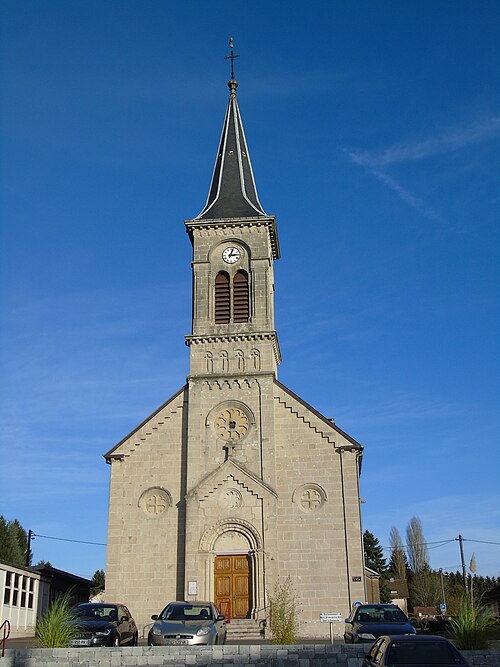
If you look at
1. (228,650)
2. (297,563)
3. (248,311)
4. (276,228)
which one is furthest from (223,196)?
(228,650)

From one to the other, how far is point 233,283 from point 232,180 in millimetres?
6231

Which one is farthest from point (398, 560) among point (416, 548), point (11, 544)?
point (11, 544)

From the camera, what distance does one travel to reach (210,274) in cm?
3469

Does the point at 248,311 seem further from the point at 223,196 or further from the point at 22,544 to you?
the point at 22,544

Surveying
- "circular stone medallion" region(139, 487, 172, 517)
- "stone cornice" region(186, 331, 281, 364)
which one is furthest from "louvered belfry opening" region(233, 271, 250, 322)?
"circular stone medallion" region(139, 487, 172, 517)

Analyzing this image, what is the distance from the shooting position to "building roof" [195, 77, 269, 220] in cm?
3600

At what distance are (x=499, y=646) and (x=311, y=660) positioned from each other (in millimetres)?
4377

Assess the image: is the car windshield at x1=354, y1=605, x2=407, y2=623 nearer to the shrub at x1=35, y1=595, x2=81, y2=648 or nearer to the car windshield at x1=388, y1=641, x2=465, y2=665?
the car windshield at x1=388, y1=641, x2=465, y2=665

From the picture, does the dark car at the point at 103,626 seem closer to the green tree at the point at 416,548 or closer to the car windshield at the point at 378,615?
the car windshield at the point at 378,615

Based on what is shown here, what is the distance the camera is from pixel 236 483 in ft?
99.1

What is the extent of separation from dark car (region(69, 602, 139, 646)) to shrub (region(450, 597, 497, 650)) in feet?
28.9

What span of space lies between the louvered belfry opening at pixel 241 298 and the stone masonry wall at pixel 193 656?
19.1m

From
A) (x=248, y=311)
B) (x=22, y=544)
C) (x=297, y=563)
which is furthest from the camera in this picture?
(x=22, y=544)

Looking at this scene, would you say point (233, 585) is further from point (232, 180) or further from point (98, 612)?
point (232, 180)
